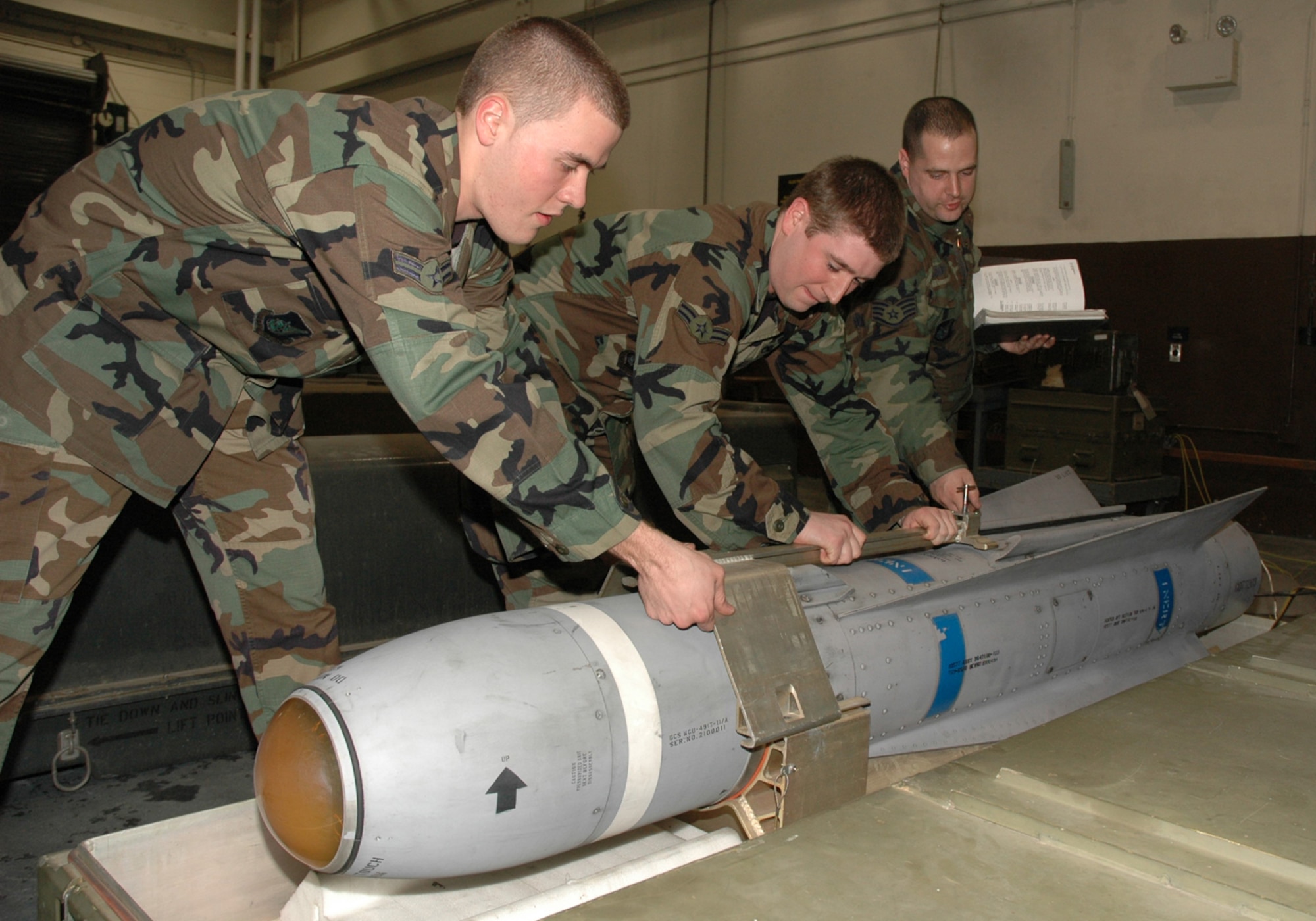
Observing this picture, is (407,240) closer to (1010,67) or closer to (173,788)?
(173,788)

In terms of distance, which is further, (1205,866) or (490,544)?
(490,544)

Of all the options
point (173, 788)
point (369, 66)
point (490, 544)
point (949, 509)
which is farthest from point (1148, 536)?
point (369, 66)

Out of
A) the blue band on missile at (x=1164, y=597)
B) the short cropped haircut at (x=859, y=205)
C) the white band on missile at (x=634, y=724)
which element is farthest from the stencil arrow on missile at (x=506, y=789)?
the blue band on missile at (x=1164, y=597)

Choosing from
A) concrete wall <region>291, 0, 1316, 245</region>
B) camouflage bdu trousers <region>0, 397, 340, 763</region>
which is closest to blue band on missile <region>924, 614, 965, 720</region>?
camouflage bdu trousers <region>0, 397, 340, 763</region>

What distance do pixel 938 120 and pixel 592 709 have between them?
7.93 feet

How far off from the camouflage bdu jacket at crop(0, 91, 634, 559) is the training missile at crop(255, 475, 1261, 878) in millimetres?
232

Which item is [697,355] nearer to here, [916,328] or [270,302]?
[270,302]

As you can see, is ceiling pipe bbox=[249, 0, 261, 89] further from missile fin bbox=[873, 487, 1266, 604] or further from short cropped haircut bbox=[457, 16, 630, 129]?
missile fin bbox=[873, 487, 1266, 604]

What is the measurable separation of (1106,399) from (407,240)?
407 centimetres

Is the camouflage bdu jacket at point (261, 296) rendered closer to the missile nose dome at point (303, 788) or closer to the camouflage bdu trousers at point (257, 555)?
the camouflage bdu trousers at point (257, 555)

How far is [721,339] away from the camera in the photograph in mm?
2150

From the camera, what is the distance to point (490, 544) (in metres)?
2.65

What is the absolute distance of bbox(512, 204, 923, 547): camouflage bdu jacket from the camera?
211 centimetres

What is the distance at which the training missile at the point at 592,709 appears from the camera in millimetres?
1414
